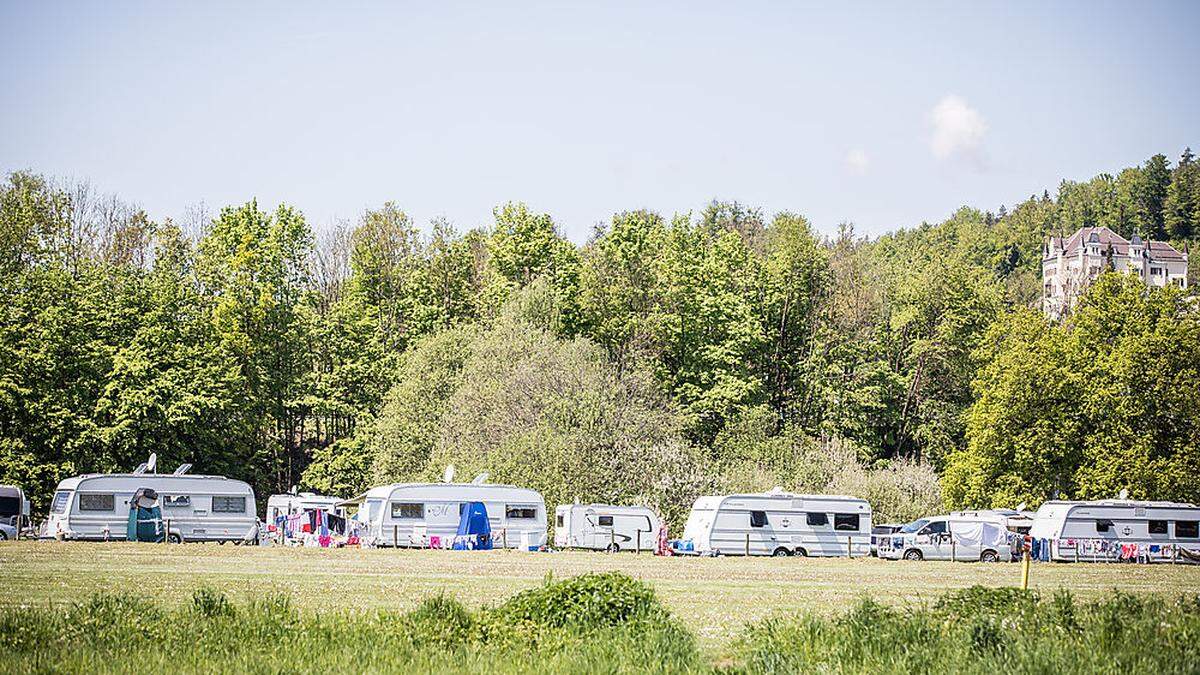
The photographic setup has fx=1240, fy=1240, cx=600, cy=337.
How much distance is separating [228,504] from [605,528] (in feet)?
47.5

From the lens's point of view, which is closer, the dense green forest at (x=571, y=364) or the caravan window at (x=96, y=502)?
the caravan window at (x=96, y=502)

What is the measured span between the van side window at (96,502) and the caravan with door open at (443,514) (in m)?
9.17

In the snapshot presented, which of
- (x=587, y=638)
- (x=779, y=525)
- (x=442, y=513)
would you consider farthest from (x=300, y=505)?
(x=587, y=638)

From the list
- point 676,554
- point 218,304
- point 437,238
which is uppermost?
point 437,238

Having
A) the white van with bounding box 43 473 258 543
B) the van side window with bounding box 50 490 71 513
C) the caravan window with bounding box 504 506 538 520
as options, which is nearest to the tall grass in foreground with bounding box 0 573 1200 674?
the caravan window with bounding box 504 506 538 520

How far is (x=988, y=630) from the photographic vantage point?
15008 millimetres

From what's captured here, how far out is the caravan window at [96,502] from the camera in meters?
45.5

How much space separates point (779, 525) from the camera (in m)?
47.3

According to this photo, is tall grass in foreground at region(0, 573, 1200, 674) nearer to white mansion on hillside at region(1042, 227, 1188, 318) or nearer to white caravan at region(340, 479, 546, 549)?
white caravan at region(340, 479, 546, 549)

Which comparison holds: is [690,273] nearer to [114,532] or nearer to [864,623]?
[114,532]

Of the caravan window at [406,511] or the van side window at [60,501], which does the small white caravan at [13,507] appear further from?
the caravan window at [406,511]

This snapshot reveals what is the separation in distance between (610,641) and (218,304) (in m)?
52.9

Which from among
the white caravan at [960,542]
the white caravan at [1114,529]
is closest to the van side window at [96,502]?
the white caravan at [960,542]

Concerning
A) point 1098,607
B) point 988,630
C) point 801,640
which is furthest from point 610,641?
point 1098,607
